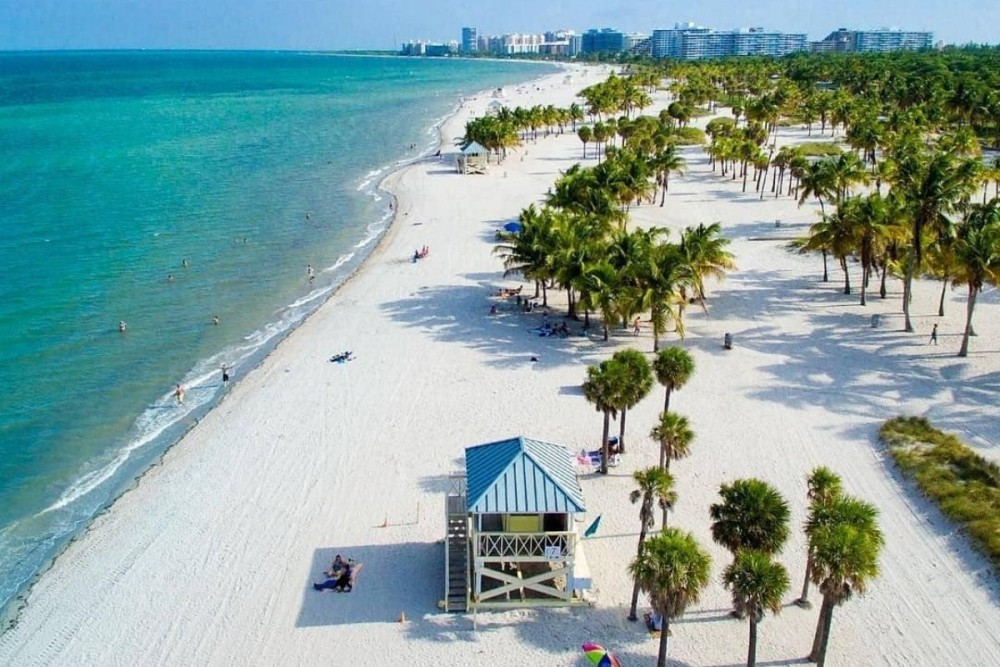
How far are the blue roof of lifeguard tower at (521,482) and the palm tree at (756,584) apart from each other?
419 cm

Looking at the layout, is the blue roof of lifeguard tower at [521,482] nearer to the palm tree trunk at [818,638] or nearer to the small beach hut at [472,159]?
the palm tree trunk at [818,638]

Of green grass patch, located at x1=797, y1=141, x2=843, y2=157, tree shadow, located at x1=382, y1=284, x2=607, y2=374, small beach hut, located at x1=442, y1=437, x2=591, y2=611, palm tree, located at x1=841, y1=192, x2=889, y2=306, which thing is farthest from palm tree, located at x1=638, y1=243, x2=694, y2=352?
green grass patch, located at x1=797, y1=141, x2=843, y2=157

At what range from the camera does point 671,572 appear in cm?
1673

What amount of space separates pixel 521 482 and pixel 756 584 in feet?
20.3

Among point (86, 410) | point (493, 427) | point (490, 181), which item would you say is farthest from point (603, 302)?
point (490, 181)

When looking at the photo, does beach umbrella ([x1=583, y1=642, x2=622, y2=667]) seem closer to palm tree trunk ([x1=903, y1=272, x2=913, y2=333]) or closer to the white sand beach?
the white sand beach

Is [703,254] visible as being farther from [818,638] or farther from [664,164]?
[664,164]

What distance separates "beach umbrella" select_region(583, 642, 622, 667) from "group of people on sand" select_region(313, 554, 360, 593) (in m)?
6.41

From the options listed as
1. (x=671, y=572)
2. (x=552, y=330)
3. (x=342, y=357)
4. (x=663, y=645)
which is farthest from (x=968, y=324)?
(x=342, y=357)

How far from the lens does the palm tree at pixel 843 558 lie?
1622cm

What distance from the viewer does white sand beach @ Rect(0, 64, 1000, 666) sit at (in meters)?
20.1

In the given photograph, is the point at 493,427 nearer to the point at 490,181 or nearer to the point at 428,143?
the point at 490,181

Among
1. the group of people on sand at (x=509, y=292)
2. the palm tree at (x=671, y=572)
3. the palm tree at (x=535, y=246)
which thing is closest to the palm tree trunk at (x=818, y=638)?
the palm tree at (x=671, y=572)

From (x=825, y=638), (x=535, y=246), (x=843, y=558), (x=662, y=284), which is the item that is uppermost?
(x=535, y=246)
